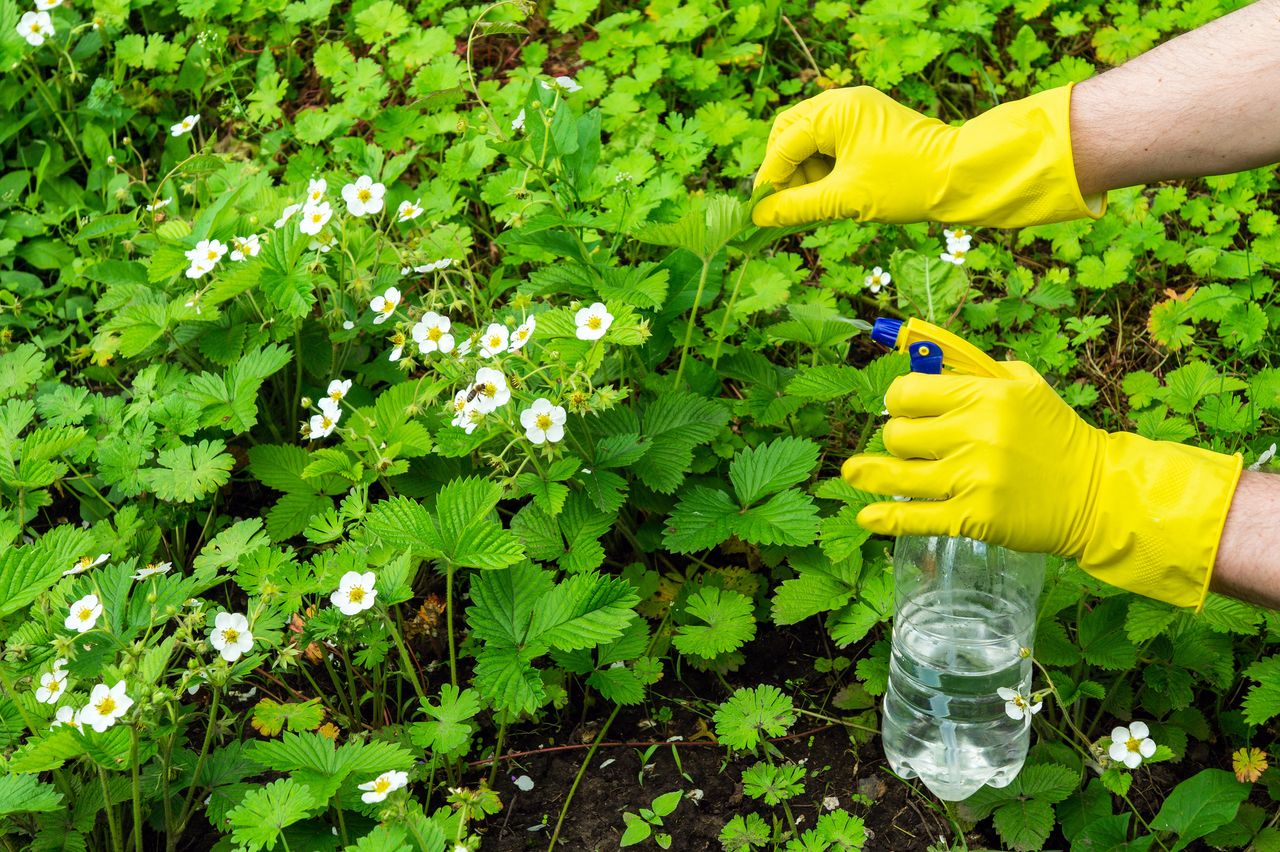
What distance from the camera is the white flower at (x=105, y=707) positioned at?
163 cm

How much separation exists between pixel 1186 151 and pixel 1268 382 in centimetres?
74

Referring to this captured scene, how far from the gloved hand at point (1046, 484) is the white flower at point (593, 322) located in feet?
1.82

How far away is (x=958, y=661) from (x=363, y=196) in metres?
1.63

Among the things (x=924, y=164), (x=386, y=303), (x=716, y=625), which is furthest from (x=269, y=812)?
(x=924, y=164)

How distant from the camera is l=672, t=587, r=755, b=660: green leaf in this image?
6.75ft

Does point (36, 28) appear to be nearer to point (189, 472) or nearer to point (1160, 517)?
point (189, 472)

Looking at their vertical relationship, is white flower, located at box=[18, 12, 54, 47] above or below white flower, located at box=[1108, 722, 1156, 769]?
above

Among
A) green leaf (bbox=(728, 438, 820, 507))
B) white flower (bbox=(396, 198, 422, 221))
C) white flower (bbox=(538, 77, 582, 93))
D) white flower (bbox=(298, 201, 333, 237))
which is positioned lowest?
green leaf (bbox=(728, 438, 820, 507))

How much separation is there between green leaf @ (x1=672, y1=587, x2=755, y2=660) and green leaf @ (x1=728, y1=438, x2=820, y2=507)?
7.6 inches

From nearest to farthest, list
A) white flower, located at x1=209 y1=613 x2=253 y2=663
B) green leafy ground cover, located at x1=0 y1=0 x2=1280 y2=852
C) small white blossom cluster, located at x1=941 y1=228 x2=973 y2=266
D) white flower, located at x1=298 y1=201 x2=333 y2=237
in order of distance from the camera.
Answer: white flower, located at x1=209 y1=613 x2=253 y2=663
green leafy ground cover, located at x1=0 y1=0 x2=1280 y2=852
white flower, located at x1=298 y1=201 x2=333 y2=237
small white blossom cluster, located at x1=941 y1=228 x2=973 y2=266

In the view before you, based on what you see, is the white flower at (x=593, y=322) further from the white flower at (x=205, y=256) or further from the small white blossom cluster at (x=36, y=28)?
the small white blossom cluster at (x=36, y=28)

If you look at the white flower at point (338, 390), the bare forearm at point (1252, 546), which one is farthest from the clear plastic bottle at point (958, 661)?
the white flower at point (338, 390)

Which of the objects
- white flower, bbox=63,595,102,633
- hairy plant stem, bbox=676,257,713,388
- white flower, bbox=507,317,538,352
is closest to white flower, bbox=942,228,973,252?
hairy plant stem, bbox=676,257,713,388

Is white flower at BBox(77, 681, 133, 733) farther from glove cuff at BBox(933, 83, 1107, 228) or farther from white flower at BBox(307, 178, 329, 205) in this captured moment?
glove cuff at BBox(933, 83, 1107, 228)
